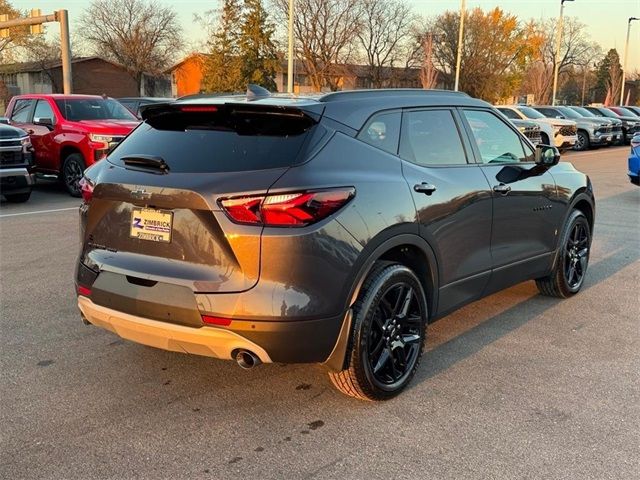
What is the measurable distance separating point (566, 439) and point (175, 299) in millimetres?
2141

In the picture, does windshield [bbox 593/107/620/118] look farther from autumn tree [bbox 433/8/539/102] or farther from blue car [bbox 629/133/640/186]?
autumn tree [bbox 433/8/539/102]

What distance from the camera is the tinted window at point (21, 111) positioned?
12987 mm

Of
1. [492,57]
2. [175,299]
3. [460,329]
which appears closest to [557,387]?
[460,329]

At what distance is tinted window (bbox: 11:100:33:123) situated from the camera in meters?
13.0

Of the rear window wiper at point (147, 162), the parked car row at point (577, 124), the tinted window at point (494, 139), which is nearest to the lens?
the rear window wiper at point (147, 162)

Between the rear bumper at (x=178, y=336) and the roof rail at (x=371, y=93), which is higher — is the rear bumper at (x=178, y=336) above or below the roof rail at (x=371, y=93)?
below

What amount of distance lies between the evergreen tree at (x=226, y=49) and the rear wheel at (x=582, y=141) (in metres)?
34.6

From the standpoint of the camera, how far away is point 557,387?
3.92m

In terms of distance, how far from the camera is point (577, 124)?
2700cm

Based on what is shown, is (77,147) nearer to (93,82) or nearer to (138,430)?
(138,430)

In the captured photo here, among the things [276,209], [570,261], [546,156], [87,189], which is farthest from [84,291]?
[570,261]

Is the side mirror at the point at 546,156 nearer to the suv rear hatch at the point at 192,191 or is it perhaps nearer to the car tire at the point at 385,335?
the car tire at the point at 385,335

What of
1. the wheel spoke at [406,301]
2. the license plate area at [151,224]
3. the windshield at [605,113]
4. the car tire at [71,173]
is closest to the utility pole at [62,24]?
the car tire at [71,173]

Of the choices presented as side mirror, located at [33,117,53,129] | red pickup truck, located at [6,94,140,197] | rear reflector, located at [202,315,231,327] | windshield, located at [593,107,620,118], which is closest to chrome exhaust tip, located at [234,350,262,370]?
rear reflector, located at [202,315,231,327]
